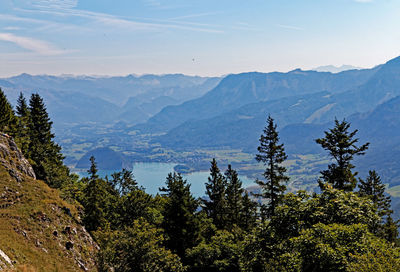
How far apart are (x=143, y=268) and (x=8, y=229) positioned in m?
12.0

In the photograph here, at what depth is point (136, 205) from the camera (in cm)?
4650

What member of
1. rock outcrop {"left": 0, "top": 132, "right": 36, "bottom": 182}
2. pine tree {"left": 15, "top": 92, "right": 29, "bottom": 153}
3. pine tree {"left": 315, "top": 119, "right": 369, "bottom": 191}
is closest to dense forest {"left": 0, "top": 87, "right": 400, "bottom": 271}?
pine tree {"left": 315, "top": 119, "right": 369, "bottom": 191}

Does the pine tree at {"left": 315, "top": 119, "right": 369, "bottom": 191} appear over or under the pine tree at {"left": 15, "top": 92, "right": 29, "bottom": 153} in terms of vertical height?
under

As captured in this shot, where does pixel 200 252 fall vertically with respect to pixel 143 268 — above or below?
below

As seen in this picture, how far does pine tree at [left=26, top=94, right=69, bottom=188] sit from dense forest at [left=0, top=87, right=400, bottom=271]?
19 centimetres

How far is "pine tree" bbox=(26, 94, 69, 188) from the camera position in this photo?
153ft

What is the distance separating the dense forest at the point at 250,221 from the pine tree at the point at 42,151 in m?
0.19

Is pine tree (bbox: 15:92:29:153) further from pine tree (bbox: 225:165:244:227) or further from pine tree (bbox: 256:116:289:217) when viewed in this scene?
pine tree (bbox: 225:165:244:227)

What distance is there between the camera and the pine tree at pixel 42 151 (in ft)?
153

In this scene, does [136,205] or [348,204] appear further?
[136,205]

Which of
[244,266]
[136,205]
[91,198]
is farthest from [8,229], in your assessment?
[136,205]

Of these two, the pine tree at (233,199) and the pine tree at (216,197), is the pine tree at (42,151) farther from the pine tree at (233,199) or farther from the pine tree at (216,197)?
the pine tree at (233,199)

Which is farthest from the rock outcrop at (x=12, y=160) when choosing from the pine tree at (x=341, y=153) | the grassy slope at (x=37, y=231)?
the pine tree at (x=341, y=153)

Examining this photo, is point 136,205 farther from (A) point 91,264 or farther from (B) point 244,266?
(B) point 244,266
